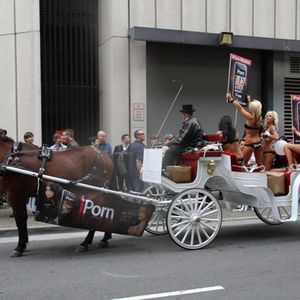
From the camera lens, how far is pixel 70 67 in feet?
46.7

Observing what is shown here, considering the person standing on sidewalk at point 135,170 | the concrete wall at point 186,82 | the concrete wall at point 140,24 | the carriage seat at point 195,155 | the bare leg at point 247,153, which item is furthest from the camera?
the concrete wall at point 186,82

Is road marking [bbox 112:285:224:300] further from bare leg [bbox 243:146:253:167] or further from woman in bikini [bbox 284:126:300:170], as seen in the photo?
bare leg [bbox 243:146:253:167]

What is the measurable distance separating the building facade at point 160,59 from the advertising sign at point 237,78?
419 cm

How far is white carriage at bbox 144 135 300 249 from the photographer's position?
23.1 feet

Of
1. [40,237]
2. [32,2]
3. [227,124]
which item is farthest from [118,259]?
[32,2]

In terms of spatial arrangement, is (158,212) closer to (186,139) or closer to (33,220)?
(186,139)

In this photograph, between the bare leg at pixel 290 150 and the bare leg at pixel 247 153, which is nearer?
the bare leg at pixel 290 150

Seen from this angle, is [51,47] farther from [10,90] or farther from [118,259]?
[118,259]

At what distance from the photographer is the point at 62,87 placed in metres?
14.1

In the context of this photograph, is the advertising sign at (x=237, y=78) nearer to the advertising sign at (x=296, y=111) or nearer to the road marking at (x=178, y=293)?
the advertising sign at (x=296, y=111)

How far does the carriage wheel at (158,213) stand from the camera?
7.48 m

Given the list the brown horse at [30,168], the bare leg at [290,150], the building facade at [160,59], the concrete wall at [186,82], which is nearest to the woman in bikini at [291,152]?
the bare leg at [290,150]

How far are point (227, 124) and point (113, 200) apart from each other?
3.22 meters

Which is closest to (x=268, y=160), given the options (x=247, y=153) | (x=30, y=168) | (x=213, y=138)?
(x=247, y=153)
